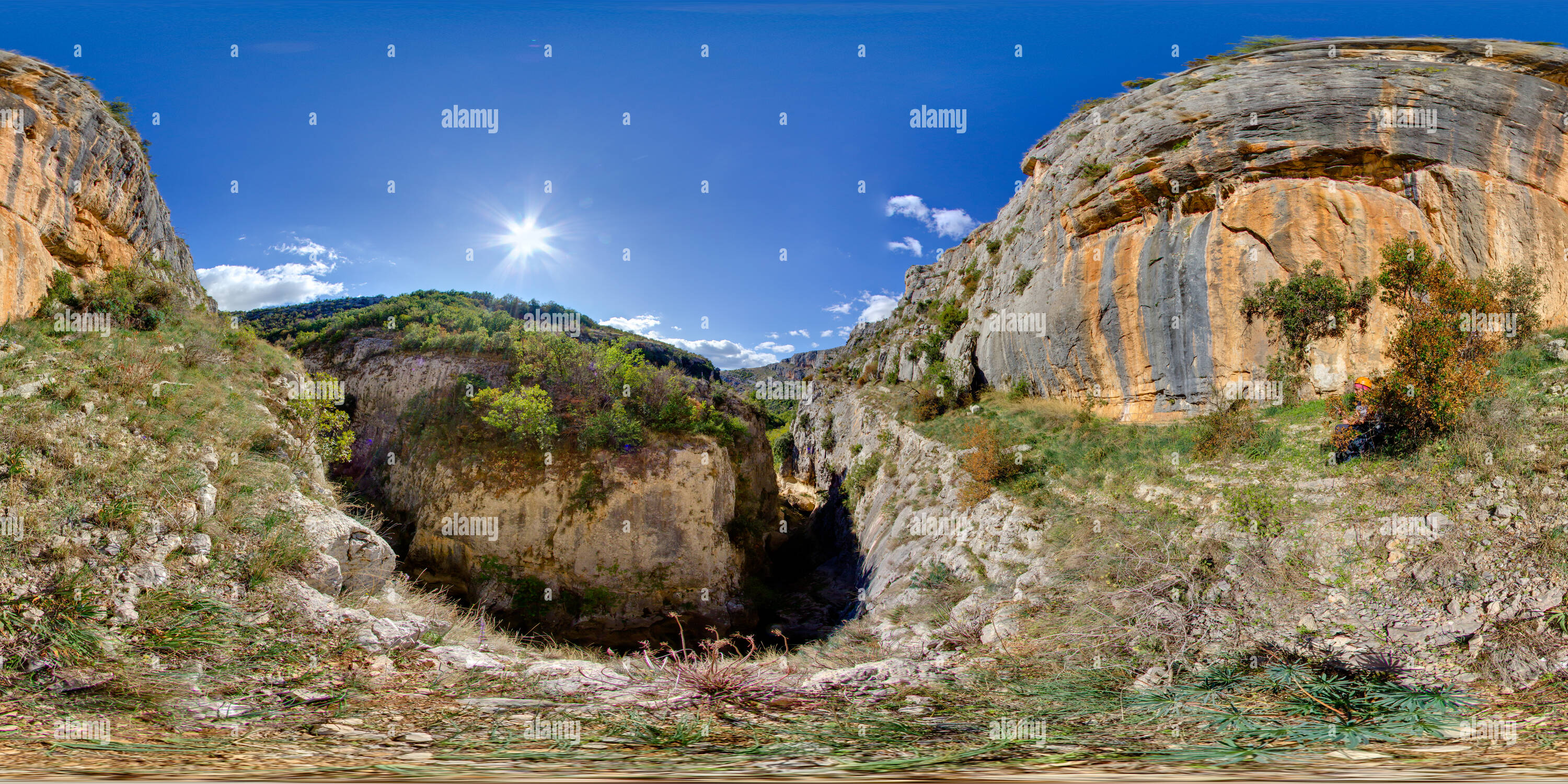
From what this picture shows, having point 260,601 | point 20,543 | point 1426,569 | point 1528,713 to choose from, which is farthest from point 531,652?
point 1426,569

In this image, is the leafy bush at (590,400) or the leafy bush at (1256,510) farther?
the leafy bush at (590,400)

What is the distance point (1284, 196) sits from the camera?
16297 millimetres

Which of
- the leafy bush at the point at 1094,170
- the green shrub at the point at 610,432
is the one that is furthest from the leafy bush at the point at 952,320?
the green shrub at the point at 610,432

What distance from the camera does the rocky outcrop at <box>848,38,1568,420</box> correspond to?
50.1ft

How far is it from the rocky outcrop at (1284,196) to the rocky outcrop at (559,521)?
14686 millimetres

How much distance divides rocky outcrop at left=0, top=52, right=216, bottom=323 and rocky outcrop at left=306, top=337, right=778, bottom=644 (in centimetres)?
717

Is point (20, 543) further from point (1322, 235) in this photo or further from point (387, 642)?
point (1322, 235)

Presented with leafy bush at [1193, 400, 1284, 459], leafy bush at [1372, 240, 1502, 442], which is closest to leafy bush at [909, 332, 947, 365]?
leafy bush at [1193, 400, 1284, 459]

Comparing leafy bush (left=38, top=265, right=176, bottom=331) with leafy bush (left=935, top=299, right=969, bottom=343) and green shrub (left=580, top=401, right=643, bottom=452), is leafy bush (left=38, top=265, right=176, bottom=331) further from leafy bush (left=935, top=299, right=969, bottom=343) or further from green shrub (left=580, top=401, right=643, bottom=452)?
leafy bush (left=935, top=299, right=969, bottom=343)

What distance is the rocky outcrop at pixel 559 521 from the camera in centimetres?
1714

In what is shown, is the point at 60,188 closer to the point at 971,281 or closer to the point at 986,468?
the point at 986,468

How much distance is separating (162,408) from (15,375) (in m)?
1.85

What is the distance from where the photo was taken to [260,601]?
23.6 feet

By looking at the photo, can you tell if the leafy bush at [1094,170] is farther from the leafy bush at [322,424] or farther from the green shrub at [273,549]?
the leafy bush at [322,424]
